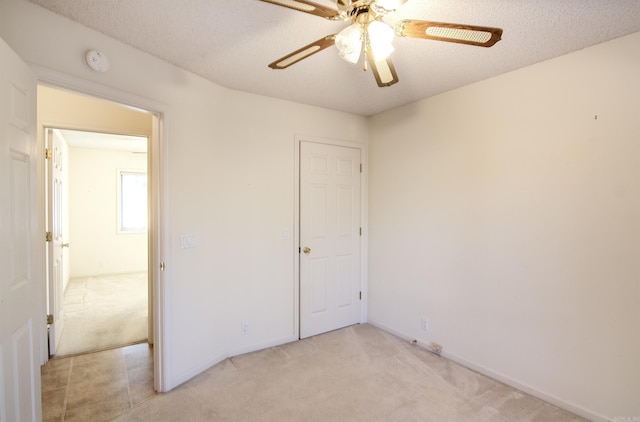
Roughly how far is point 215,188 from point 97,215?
468cm

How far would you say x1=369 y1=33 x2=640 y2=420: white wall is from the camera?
1941mm

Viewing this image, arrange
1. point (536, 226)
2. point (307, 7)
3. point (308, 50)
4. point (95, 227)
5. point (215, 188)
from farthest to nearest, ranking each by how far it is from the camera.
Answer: point (95, 227)
point (215, 188)
point (536, 226)
point (308, 50)
point (307, 7)

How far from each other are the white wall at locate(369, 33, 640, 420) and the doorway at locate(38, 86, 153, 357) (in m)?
2.76

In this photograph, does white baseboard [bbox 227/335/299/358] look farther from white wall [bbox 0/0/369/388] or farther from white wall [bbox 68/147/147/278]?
white wall [bbox 68/147/147/278]

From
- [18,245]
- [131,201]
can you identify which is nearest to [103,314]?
[131,201]

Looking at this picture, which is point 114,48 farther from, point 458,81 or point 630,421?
point 630,421

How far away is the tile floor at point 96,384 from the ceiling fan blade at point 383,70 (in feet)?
8.59

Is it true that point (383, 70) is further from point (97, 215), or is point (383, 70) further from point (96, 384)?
point (97, 215)

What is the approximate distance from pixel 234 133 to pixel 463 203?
6.90 ft

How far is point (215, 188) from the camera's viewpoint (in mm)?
2689

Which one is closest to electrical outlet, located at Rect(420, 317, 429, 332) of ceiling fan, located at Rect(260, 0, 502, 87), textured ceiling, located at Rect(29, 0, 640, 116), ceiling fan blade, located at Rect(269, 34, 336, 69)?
textured ceiling, located at Rect(29, 0, 640, 116)

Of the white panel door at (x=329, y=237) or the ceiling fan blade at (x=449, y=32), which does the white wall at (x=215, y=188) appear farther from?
the ceiling fan blade at (x=449, y=32)

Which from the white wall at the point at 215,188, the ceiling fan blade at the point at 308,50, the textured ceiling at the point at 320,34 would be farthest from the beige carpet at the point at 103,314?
the ceiling fan blade at the point at 308,50

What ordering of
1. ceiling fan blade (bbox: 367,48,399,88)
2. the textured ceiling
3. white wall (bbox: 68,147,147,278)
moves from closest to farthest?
ceiling fan blade (bbox: 367,48,399,88) < the textured ceiling < white wall (bbox: 68,147,147,278)
